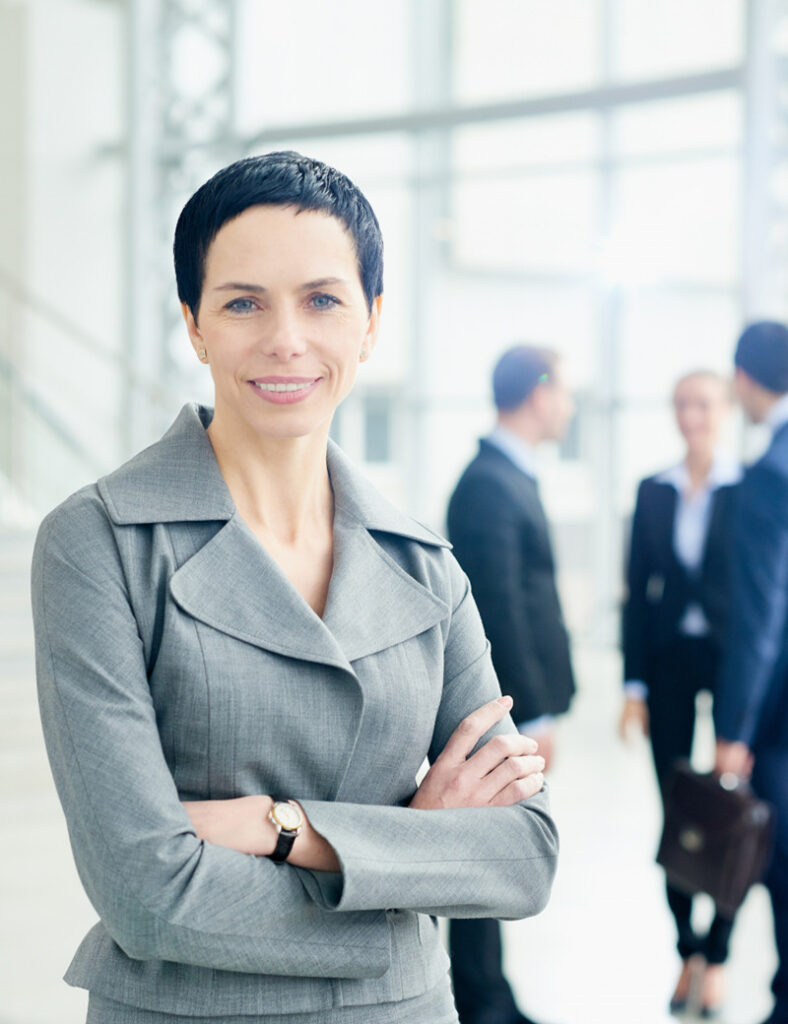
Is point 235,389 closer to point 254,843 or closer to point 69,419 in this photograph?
point 254,843

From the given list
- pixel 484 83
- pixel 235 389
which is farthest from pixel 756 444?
pixel 484 83

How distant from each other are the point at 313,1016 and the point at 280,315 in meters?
0.71

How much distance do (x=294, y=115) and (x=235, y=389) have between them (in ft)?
31.9

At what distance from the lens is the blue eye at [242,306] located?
4.07 feet

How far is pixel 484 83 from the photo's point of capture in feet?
34.8

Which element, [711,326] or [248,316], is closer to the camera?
[248,316]

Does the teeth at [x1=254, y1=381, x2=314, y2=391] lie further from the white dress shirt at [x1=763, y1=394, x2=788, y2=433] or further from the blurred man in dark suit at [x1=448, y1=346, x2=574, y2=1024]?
the white dress shirt at [x1=763, y1=394, x2=788, y2=433]

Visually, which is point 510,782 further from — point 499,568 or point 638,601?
point 638,601

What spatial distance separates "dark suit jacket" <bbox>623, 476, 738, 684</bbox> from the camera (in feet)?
11.4

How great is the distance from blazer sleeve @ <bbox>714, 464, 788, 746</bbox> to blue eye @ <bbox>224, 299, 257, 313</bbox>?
1.97m

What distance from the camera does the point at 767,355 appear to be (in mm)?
3145

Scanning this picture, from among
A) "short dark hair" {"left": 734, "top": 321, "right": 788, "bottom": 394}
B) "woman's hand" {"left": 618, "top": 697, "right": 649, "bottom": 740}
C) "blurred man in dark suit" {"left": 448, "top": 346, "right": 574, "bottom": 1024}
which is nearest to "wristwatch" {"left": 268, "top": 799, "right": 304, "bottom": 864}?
"blurred man in dark suit" {"left": 448, "top": 346, "right": 574, "bottom": 1024}

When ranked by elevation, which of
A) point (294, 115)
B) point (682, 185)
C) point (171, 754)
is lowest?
point (171, 754)

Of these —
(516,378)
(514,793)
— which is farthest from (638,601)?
(514,793)
